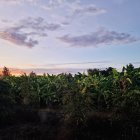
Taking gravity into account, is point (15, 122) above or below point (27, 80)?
below

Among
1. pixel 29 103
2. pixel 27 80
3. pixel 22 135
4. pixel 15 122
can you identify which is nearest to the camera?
pixel 22 135

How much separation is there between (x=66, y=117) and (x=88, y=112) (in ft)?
6.82

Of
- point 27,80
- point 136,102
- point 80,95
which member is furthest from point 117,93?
point 27,80

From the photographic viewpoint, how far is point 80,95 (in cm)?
2955

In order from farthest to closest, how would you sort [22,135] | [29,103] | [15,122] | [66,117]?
[29,103], [15,122], [66,117], [22,135]

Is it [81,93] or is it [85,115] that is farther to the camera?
[81,93]

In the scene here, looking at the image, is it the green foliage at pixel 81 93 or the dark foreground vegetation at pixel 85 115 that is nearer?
the dark foreground vegetation at pixel 85 115

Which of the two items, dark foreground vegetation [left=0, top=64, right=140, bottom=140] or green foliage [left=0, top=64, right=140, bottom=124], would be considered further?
green foliage [left=0, top=64, right=140, bottom=124]

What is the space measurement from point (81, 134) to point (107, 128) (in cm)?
288

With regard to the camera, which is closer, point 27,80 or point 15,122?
point 15,122

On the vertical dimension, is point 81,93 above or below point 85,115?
above

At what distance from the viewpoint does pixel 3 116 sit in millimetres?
31266

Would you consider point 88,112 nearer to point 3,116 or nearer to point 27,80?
point 3,116

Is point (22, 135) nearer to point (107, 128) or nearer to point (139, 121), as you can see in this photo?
point (107, 128)
